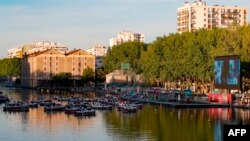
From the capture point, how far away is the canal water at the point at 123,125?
31.6 meters

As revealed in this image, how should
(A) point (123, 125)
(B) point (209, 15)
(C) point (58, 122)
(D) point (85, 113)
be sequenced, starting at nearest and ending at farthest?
(A) point (123, 125) < (C) point (58, 122) < (D) point (85, 113) < (B) point (209, 15)

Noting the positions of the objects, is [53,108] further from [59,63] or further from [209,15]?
[59,63]

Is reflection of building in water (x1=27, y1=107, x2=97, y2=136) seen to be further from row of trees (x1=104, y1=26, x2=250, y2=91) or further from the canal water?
row of trees (x1=104, y1=26, x2=250, y2=91)

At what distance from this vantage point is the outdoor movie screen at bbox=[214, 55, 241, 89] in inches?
1890

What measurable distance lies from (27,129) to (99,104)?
748 inches

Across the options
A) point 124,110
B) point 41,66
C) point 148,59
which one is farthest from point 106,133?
point 41,66

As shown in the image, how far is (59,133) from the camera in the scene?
3431cm

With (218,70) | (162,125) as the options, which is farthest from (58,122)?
(218,70)

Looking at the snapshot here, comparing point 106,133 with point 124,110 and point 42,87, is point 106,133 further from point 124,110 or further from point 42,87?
point 42,87

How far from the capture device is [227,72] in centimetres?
4959

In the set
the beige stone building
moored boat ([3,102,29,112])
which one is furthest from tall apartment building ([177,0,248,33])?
moored boat ([3,102,29,112])

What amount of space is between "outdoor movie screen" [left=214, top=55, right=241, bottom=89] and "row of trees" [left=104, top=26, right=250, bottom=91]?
6.55m

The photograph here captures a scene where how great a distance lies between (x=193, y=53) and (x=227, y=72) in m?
19.8

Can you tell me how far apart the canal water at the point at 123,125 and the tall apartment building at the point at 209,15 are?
6628 centimetres
